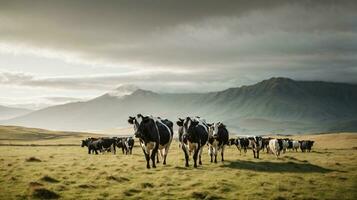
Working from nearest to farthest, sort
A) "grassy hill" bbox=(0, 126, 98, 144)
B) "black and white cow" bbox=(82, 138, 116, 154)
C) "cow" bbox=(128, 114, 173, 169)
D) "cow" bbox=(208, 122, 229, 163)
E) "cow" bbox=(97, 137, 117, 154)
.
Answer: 1. "cow" bbox=(128, 114, 173, 169)
2. "cow" bbox=(208, 122, 229, 163)
3. "black and white cow" bbox=(82, 138, 116, 154)
4. "cow" bbox=(97, 137, 117, 154)
5. "grassy hill" bbox=(0, 126, 98, 144)

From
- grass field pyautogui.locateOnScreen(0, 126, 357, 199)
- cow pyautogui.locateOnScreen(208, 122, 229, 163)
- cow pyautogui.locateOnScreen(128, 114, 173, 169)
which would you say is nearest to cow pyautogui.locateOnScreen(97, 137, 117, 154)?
cow pyautogui.locateOnScreen(208, 122, 229, 163)

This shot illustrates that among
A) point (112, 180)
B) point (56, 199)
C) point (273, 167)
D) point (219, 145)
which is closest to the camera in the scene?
point (56, 199)

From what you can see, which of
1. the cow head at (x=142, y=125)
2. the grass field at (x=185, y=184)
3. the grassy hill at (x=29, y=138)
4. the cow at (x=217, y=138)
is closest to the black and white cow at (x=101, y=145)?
the cow at (x=217, y=138)

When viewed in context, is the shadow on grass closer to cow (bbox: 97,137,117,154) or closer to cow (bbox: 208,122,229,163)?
cow (bbox: 208,122,229,163)

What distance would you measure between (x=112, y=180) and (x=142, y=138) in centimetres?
537

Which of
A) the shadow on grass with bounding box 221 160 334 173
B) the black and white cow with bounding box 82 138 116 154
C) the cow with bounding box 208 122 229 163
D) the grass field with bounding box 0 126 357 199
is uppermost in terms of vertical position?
the cow with bounding box 208 122 229 163

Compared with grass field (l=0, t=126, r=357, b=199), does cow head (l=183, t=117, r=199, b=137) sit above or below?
above

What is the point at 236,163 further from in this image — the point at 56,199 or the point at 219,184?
the point at 56,199

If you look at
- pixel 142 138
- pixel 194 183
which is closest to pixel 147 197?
pixel 194 183

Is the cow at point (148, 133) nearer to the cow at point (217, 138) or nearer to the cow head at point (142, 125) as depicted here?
the cow head at point (142, 125)

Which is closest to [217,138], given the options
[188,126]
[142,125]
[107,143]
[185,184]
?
[188,126]

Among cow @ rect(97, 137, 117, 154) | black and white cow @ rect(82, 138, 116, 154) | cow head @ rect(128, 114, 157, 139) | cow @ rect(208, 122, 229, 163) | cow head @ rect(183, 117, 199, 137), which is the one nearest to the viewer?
cow head @ rect(128, 114, 157, 139)

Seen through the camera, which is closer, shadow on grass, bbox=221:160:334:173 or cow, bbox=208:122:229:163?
shadow on grass, bbox=221:160:334:173

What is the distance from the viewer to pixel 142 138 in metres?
26.9
